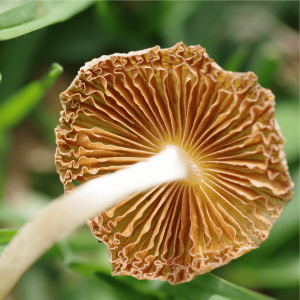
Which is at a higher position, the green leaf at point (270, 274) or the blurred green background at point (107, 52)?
the blurred green background at point (107, 52)

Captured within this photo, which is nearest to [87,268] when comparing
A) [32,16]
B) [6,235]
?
[6,235]

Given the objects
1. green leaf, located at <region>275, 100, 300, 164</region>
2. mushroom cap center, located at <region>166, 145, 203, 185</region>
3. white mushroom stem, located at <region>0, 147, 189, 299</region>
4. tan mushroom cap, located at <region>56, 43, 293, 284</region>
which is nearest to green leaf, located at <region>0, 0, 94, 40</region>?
tan mushroom cap, located at <region>56, 43, 293, 284</region>

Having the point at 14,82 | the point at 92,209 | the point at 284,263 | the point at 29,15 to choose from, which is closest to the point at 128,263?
the point at 92,209

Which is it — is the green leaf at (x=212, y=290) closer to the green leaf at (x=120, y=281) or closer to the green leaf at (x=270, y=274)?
the green leaf at (x=120, y=281)

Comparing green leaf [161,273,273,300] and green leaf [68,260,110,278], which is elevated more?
green leaf [68,260,110,278]

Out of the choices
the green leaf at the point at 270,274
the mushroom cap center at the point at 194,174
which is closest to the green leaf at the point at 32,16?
the mushroom cap center at the point at 194,174

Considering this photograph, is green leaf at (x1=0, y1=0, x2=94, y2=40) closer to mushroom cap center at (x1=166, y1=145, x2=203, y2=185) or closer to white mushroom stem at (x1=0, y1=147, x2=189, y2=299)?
white mushroom stem at (x1=0, y1=147, x2=189, y2=299)
